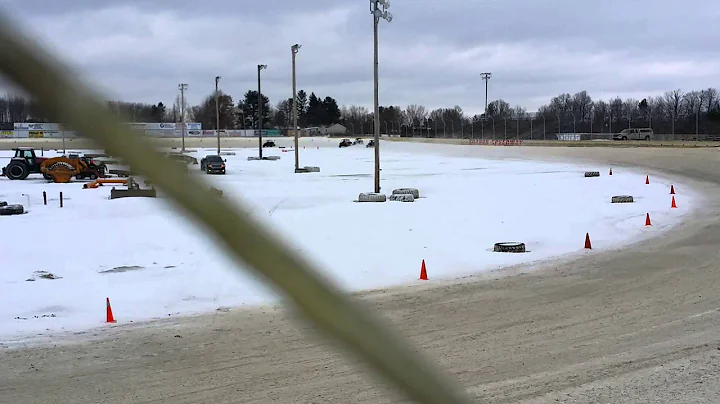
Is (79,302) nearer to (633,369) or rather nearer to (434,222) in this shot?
(633,369)

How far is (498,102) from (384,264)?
449ft

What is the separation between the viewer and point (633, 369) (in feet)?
25.1

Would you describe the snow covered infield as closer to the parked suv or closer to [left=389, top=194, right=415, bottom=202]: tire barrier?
[left=389, top=194, right=415, bottom=202]: tire barrier

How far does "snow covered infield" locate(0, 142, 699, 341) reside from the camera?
452 inches

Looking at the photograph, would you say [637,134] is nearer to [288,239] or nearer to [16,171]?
[16,171]

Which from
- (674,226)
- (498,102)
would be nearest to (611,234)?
(674,226)

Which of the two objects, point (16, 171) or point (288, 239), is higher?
point (288, 239)

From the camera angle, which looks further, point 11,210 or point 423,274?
point 11,210

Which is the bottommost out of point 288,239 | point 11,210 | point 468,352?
point 468,352

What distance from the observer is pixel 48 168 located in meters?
39.6

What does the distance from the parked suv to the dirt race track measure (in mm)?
90177

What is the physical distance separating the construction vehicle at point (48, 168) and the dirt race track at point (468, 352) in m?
29.8

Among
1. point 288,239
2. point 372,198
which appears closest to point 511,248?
point 372,198

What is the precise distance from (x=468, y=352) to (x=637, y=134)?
3800 inches
